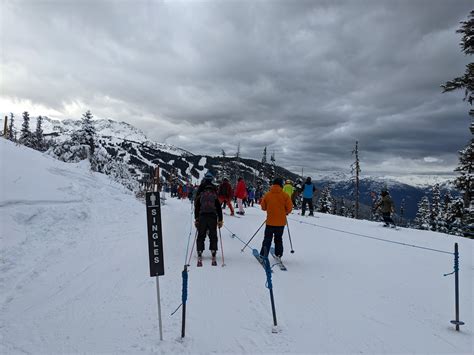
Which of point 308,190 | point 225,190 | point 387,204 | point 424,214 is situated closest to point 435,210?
point 424,214

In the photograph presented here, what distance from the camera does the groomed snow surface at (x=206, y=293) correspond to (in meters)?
4.36

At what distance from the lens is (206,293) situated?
6023mm

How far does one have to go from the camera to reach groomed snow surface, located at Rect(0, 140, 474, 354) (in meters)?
4.36

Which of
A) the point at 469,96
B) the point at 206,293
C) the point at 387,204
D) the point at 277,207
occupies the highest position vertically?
the point at 469,96

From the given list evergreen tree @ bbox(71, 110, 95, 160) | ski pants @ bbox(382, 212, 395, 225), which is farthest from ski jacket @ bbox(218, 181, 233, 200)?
evergreen tree @ bbox(71, 110, 95, 160)

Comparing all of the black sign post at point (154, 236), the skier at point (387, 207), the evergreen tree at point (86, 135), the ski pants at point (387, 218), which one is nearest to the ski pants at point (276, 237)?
the black sign post at point (154, 236)

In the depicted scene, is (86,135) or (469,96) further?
→ (86,135)

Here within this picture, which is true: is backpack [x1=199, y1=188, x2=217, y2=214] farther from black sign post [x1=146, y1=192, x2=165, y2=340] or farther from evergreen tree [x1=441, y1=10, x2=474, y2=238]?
evergreen tree [x1=441, y1=10, x2=474, y2=238]

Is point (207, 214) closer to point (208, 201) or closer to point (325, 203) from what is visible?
point (208, 201)

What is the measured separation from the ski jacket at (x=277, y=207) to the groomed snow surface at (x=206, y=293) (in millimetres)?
1268

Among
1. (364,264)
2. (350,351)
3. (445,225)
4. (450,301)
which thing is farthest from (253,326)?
(445,225)

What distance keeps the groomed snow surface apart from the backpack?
4.78 ft

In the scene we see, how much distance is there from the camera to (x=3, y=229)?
7.86 metres

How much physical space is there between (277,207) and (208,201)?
6.17 feet
